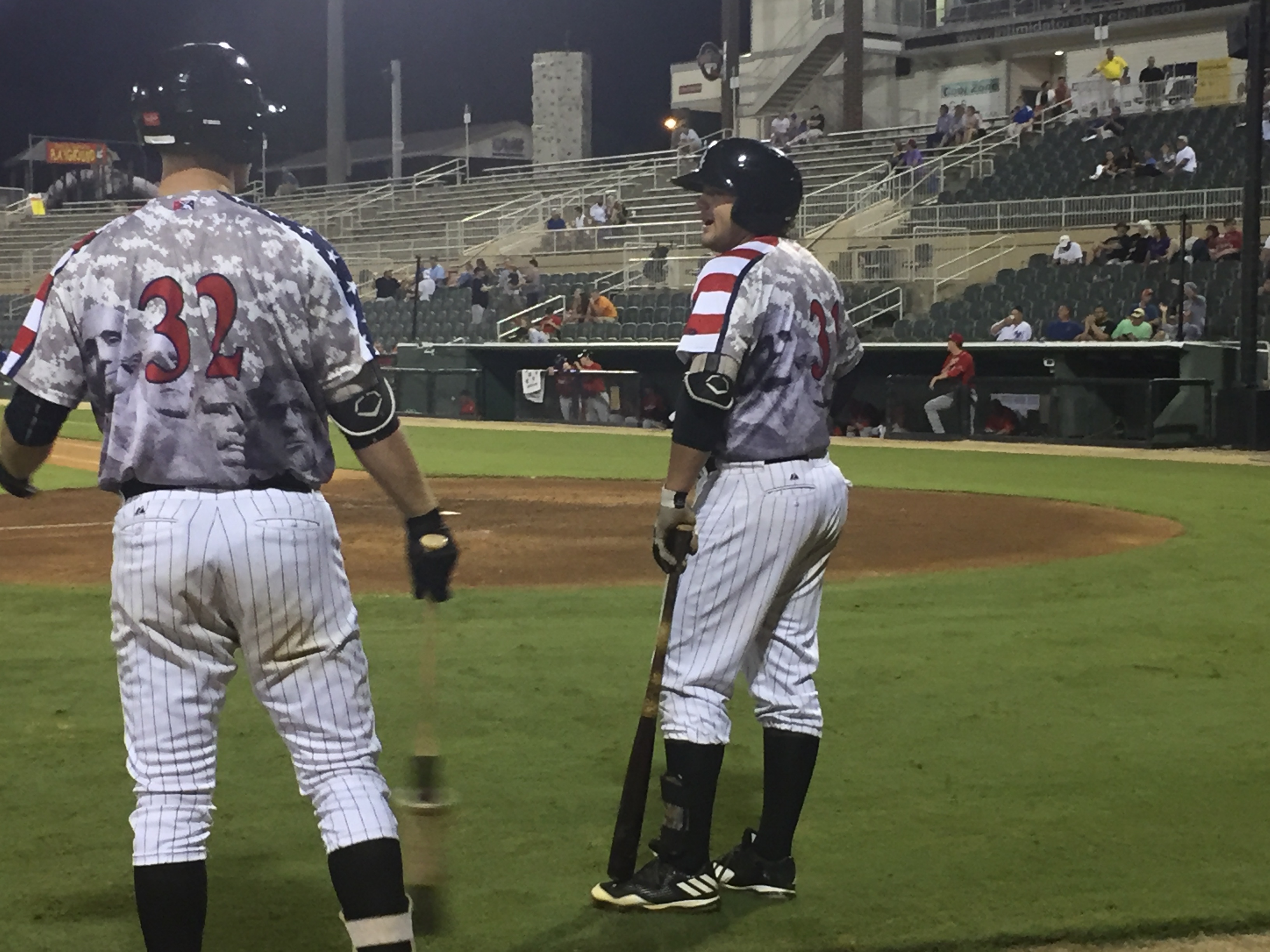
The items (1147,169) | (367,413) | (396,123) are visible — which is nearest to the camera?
(367,413)

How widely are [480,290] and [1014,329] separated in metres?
12.6

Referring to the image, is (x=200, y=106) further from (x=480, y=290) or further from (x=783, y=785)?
(x=480, y=290)

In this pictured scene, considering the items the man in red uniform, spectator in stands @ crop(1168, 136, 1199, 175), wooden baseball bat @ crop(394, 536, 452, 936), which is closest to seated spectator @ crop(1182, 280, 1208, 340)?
the man in red uniform

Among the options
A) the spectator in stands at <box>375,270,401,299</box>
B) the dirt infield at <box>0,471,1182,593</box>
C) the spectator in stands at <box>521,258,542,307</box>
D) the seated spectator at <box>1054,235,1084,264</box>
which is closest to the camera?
the dirt infield at <box>0,471,1182,593</box>

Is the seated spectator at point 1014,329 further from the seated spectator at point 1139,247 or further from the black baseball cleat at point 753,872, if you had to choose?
the black baseball cleat at point 753,872

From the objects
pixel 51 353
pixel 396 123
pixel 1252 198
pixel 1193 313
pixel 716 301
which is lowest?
pixel 51 353

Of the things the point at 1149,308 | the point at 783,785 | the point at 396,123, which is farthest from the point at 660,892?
the point at 396,123

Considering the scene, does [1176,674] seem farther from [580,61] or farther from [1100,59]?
[580,61]

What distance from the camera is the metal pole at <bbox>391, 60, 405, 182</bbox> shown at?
1962 inches

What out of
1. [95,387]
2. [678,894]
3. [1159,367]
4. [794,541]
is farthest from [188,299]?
[1159,367]

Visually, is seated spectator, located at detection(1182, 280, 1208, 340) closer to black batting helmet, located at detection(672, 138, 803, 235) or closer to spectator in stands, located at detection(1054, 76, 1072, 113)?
spectator in stands, located at detection(1054, 76, 1072, 113)

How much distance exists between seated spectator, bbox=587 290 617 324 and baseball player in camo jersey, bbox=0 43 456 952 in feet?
75.1

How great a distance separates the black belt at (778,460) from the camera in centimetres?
392

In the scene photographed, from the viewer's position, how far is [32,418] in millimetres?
3055
